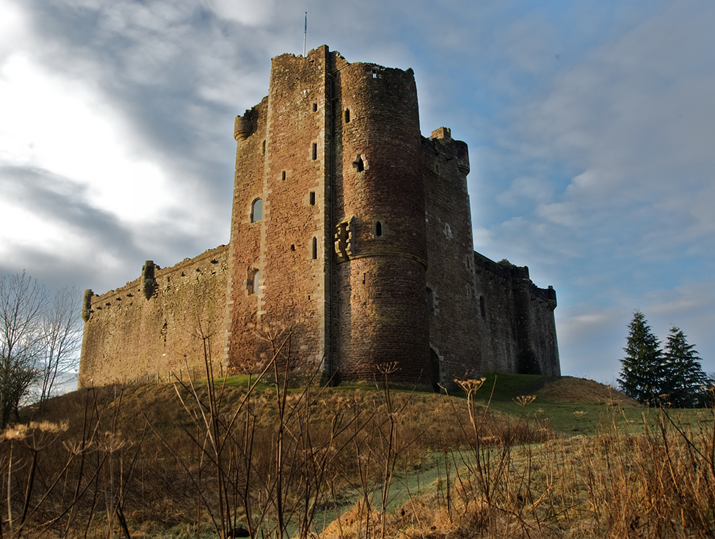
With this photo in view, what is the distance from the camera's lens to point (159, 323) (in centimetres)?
2902

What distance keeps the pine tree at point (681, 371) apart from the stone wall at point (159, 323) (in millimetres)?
21966

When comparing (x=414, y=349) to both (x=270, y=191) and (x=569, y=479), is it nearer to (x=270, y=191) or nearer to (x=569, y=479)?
(x=270, y=191)

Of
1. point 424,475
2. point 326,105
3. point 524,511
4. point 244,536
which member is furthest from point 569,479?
point 326,105

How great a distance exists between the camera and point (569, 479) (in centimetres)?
595

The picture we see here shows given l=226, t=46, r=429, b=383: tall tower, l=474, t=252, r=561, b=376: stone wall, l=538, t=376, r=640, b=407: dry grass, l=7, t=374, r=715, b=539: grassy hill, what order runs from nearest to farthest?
1. l=7, t=374, r=715, b=539: grassy hill
2. l=226, t=46, r=429, b=383: tall tower
3. l=538, t=376, r=640, b=407: dry grass
4. l=474, t=252, r=561, b=376: stone wall

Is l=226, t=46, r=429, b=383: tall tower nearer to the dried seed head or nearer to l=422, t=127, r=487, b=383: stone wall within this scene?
l=422, t=127, r=487, b=383: stone wall

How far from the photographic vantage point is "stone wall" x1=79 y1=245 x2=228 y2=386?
25.7m

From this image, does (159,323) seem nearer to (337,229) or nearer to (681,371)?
(337,229)

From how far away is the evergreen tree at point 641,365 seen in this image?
2853 cm

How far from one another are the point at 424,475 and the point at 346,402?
21.4 ft

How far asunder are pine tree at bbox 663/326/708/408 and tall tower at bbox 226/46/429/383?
15.6m

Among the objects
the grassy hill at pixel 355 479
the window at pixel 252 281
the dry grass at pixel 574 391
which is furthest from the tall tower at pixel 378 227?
the dry grass at pixel 574 391

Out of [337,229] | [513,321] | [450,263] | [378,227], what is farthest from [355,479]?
[513,321]

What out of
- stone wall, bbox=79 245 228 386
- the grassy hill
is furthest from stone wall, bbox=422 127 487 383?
stone wall, bbox=79 245 228 386
